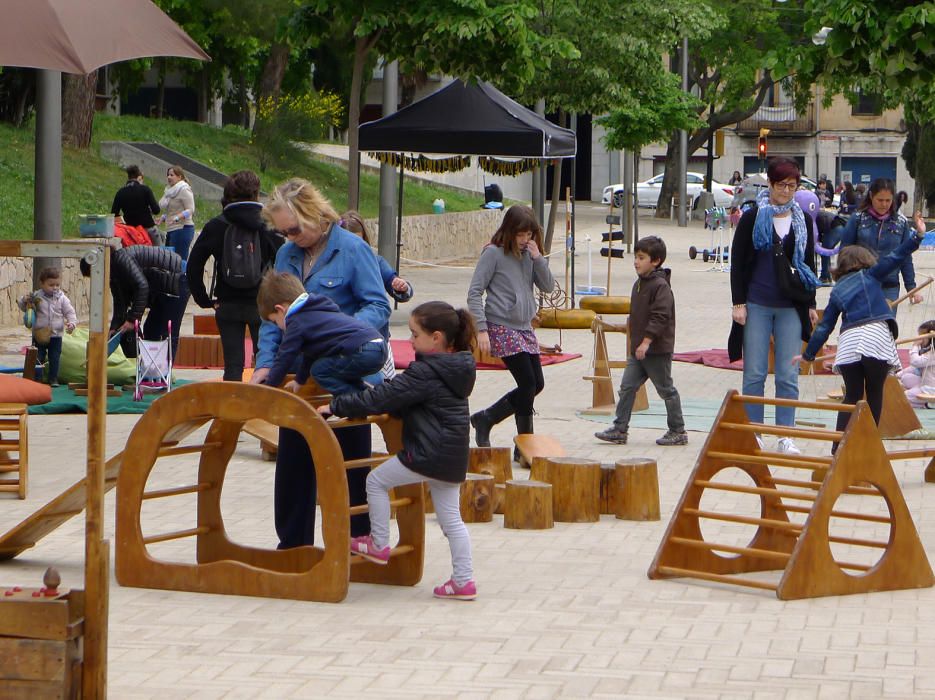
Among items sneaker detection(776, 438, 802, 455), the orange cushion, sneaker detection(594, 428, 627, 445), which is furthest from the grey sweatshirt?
the orange cushion

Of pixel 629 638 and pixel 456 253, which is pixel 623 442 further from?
pixel 456 253

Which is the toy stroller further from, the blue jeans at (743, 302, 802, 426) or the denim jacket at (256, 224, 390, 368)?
the denim jacket at (256, 224, 390, 368)

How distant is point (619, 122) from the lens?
35.0 metres

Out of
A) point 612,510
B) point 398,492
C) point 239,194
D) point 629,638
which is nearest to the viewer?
point 629,638

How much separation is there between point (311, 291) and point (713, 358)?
926cm

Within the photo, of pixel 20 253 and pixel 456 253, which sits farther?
pixel 456 253

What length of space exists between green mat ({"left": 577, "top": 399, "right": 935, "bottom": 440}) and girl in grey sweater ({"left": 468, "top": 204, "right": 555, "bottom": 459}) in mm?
2229

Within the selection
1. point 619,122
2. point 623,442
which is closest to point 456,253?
point 619,122

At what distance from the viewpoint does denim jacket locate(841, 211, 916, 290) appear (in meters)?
12.9

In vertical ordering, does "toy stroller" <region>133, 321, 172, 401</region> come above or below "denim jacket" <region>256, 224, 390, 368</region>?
below

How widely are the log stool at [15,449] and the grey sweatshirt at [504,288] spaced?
2562 mm

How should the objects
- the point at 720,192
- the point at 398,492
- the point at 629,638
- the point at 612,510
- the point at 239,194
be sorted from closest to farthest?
the point at 629,638 < the point at 398,492 < the point at 612,510 < the point at 239,194 < the point at 720,192

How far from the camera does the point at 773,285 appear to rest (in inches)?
380

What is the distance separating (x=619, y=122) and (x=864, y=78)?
2566 centimetres
